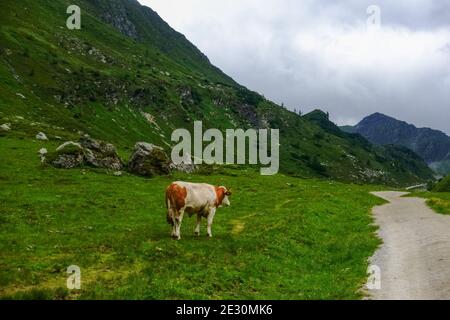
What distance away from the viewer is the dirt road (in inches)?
780

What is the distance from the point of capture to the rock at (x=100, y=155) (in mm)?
69000

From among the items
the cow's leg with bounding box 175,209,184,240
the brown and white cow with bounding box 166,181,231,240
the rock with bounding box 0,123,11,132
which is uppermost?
the rock with bounding box 0,123,11,132

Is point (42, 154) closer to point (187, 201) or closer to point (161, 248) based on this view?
point (187, 201)

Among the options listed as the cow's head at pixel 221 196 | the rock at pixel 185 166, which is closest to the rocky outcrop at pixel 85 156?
the rock at pixel 185 166

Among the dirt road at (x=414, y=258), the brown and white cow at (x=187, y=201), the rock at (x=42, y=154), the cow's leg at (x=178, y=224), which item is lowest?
the dirt road at (x=414, y=258)

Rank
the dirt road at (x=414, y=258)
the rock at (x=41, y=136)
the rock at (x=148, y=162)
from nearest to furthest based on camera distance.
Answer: the dirt road at (x=414, y=258) → the rock at (x=148, y=162) → the rock at (x=41, y=136)

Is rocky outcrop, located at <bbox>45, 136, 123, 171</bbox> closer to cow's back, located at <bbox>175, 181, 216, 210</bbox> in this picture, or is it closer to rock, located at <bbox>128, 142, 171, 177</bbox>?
rock, located at <bbox>128, 142, 171, 177</bbox>

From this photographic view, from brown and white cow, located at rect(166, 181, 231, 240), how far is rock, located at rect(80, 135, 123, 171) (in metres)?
40.0

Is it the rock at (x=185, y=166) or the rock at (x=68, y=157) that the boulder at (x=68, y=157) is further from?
the rock at (x=185, y=166)

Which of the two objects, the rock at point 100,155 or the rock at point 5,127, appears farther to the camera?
the rock at point 5,127

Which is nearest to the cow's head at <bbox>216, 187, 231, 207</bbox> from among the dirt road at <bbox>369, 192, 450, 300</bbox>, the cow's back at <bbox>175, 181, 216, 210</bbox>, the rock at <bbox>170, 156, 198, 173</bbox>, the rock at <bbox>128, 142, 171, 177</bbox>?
the cow's back at <bbox>175, 181, 216, 210</bbox>

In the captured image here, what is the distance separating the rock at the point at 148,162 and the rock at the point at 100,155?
7.46ft
